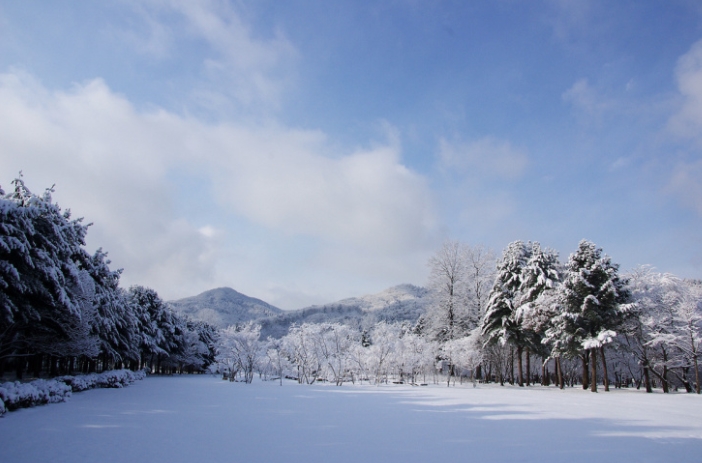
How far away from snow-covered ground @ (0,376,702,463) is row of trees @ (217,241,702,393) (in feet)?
42.5

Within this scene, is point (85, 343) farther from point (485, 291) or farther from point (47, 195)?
point (485, 291)

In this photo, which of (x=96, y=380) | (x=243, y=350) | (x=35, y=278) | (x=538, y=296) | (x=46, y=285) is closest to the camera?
(x=35, y=278)

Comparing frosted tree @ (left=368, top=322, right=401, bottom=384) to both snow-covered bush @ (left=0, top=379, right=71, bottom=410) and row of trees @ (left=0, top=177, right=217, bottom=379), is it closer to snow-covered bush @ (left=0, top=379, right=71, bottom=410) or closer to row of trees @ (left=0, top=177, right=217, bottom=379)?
row of trees @ (left=0, top=177, right=217, bottom=379)

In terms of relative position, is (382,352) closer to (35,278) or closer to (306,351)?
(306,351)

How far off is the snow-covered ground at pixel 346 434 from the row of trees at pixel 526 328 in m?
13.0

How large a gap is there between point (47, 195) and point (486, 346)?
3213 centimetres

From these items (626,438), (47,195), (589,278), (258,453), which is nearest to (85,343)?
(47,195)

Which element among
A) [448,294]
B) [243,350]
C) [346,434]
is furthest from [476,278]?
[346,434]

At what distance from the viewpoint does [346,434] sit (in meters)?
10.0

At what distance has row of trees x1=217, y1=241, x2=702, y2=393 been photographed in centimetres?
2675

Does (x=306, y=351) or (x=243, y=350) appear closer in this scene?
(x=306, y=351)

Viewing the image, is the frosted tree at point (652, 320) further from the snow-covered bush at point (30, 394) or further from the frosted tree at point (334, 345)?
the snow-covered bush at point (30, 394)

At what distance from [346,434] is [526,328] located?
24.9 metres

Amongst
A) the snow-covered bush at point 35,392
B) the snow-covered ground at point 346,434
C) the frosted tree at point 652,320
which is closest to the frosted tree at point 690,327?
the frosted tree at point 652,320
